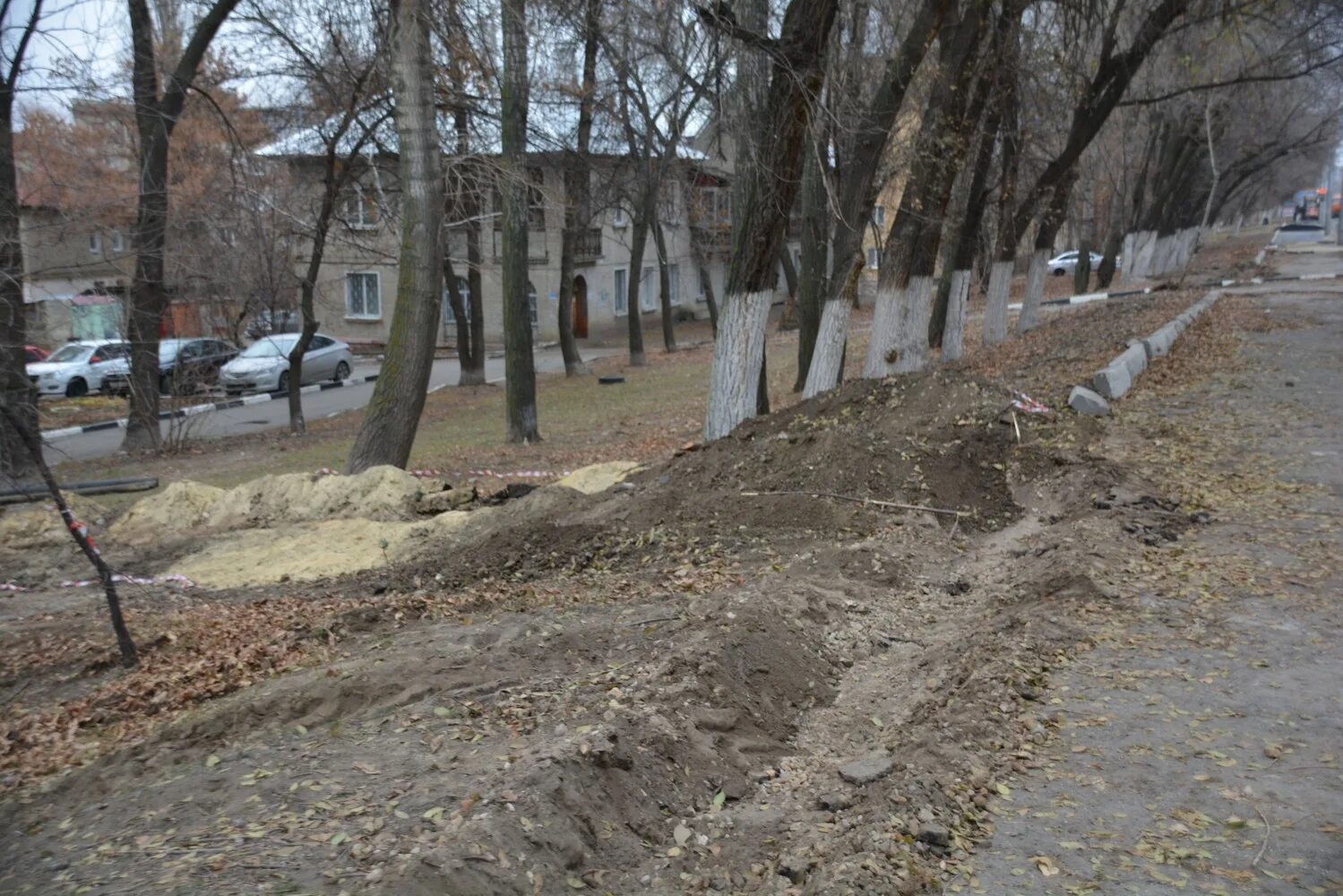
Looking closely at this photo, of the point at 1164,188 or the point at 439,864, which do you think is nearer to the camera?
the point at 439,864

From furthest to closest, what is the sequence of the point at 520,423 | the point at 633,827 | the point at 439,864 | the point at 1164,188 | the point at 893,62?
the point at 1164,188, the point at 520,423, the point at 893,62, the point at 633,827, the point at 439,864

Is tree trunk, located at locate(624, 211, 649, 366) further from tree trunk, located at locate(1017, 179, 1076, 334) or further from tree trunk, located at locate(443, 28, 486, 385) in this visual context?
tree trunk, located at locate(1017, 179, 1076, 334)

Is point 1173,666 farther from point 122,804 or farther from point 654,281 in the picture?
point 654,281

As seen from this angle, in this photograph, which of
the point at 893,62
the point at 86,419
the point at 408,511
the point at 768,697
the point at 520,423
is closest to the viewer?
the point at 768,697

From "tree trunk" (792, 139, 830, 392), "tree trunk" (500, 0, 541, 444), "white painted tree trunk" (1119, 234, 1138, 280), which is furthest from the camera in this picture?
"white painted tree trunk" (1119, 234, 1138, 280)

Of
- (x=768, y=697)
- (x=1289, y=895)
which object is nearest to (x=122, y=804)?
(x=768, y=697)

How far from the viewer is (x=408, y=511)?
1080 centimetres

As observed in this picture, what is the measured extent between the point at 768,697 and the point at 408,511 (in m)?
6.18

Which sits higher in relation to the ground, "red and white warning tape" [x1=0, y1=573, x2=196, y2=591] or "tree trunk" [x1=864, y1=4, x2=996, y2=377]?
"tree trunk" [x1=864, y1=4, x2=996, y2=377]

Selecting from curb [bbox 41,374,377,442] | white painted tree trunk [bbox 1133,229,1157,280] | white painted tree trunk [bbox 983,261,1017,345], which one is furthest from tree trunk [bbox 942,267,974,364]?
white painted tree trunk [bbox 1133,229,1157,280]

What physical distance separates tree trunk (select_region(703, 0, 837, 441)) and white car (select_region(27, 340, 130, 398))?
21.7 m

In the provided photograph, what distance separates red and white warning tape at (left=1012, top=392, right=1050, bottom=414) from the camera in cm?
1054

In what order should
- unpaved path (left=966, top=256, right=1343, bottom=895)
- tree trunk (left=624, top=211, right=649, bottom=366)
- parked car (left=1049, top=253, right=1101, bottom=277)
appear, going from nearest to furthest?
unpaved path (left=966, top=256, right=1343, bottom=895) → tree trunk (left=624, top=211, right=649, bottom=366) → parked car (left=1049, top=253, right=1101, bottom=277)

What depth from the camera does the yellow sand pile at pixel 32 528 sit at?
1038 centimetres
